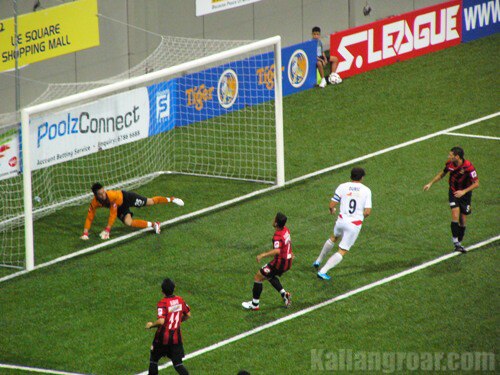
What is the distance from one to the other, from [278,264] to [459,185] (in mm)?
3837

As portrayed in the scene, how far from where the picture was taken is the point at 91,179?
2383cm

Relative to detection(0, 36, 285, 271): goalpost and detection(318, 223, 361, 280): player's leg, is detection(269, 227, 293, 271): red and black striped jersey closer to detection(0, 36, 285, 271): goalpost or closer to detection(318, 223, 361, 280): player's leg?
detection(318, 223, 361, 280): player's leg

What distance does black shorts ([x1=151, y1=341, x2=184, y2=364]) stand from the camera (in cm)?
1520

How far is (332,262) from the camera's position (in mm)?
18797

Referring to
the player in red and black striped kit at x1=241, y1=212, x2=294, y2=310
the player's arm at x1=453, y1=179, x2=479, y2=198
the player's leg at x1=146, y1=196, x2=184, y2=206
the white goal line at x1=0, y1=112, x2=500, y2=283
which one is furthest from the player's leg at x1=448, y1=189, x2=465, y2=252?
the player's leg at x1=146, y1=196, x2=184, y2=206

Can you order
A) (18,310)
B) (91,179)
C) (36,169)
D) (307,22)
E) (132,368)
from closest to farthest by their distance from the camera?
(132,368) → (18,310) → (36,169) → (91,179) → (307,22)

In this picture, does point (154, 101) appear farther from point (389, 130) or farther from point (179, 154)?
point (389, 130)

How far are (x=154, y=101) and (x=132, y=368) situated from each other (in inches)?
345

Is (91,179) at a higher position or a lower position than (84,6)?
lower

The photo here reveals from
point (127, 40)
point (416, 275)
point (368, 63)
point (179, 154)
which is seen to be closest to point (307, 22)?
point (368, 63)

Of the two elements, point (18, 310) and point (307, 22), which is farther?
point (307, 22)

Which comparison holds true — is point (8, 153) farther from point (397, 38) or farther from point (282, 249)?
point (397, 38)

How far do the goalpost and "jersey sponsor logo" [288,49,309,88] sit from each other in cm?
163

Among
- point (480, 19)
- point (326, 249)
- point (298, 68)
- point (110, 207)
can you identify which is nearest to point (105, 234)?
point (110, 207)
